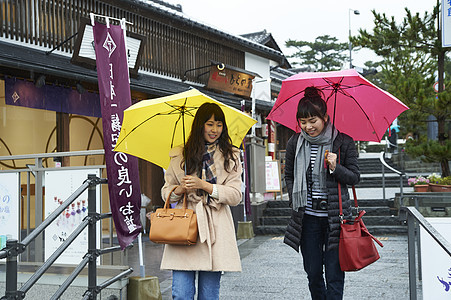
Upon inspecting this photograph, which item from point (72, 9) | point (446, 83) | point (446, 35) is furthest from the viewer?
point (446, 83)

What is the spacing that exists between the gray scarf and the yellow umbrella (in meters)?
0.57

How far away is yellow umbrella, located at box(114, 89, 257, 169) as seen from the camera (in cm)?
438

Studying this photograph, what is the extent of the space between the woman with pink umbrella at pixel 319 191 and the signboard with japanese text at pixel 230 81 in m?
11.7

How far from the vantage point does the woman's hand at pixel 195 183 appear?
3.92m

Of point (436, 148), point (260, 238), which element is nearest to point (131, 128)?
point (260, 238)

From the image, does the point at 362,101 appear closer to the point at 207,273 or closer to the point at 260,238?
the point at 207,273

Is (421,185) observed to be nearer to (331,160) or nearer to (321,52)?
(331,160)

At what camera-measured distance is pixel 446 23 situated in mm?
6961

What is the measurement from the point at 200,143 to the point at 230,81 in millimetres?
13095

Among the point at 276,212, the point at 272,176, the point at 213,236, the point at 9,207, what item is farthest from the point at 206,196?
the point at 272,176

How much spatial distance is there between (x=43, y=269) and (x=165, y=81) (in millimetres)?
10027

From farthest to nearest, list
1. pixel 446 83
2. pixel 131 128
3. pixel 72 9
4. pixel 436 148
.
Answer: pixel 446 83 < pixel 436 148 < pixel 72 9 < pixel 131 128

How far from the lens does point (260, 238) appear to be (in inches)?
479

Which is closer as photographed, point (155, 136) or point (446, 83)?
point (155, 136)
